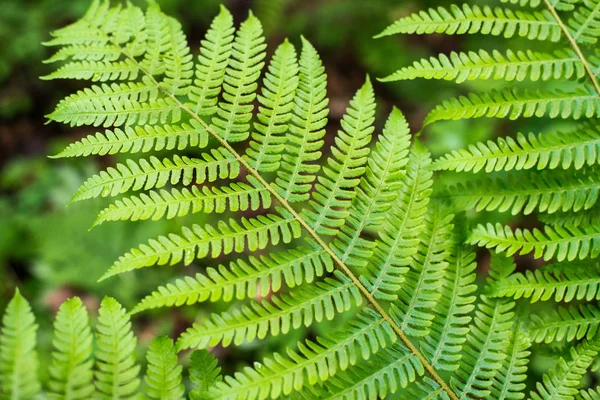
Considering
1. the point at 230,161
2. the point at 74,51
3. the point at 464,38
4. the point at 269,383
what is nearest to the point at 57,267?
the point at 74,51

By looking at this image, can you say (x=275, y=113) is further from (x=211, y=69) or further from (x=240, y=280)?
(x=240, y=280)

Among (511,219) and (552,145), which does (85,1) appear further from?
(552,145)

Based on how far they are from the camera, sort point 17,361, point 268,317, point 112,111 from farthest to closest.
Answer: point 112,111, point 268,317, point 17,361

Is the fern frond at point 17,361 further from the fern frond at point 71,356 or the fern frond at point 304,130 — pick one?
the fern frond at point 304,130

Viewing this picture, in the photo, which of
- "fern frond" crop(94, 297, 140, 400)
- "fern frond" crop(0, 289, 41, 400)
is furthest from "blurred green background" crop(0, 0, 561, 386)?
"fern frond" crop(0, 289, 41, 400)

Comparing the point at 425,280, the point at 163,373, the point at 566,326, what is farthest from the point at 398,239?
the point at 163,373
